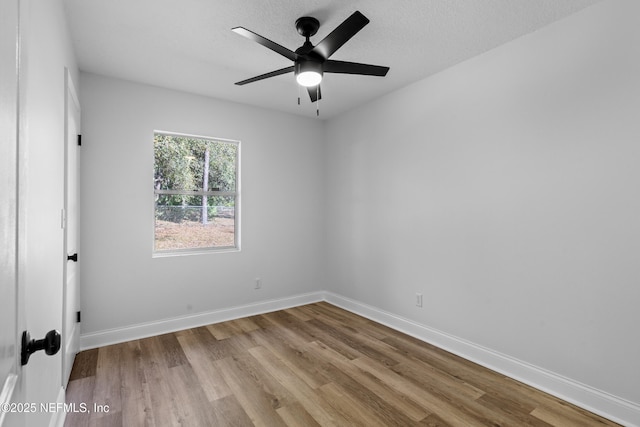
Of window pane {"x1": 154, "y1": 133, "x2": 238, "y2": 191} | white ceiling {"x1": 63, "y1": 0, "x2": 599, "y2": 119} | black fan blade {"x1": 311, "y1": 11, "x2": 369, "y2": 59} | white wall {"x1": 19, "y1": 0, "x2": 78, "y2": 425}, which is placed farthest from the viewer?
window pane {"x1": 154, "y1": 133, "x2": 238, "y2": 191}

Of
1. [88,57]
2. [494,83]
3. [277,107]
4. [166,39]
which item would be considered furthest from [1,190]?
[277,107]

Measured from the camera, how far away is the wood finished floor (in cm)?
206

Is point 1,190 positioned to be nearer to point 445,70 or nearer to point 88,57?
point 88,57

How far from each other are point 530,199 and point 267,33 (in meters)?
2.42

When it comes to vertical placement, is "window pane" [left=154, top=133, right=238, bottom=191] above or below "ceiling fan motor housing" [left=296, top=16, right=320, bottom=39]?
below

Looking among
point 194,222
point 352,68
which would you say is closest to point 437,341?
point 352,68

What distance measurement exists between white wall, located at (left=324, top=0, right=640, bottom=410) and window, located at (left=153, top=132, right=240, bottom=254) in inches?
74.8

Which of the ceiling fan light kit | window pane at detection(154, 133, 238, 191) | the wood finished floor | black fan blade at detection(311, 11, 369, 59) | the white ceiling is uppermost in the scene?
the white ceiling

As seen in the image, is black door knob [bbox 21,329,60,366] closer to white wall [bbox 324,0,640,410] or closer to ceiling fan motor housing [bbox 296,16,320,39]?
ceiling fan motor housing [bbox 296,16,320,39]

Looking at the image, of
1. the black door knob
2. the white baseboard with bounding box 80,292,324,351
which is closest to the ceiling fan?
the black door knob

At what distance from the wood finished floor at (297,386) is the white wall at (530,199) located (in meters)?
0.39

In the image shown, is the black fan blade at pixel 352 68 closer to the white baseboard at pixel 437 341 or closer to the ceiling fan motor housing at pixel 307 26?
the ceiling fan motor housing at pixel 307 26

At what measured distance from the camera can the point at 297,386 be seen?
95.2 inches

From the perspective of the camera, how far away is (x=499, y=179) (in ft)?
8.79
